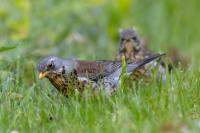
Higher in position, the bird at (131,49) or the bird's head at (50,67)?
the bird at (131,49)

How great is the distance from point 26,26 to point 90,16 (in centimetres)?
153

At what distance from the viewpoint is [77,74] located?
7.37 m

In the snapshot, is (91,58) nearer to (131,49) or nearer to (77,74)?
(131,49)

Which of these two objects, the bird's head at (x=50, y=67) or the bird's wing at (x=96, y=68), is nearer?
the bird's head at (x=50, y=67)

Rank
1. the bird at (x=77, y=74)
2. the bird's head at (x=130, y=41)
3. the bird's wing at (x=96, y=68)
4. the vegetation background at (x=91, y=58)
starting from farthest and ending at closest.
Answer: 1. the bird's head at (x=130, y=41)
2. the bird's wing at (x=96, y=68)
3. the bird at (x=77, y=74)
4. the vegetation background at (x=91, y=58)

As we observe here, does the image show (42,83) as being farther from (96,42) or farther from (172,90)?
(96,42)

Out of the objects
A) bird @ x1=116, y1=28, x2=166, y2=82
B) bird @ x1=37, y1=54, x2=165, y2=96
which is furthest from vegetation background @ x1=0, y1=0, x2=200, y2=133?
bird @ x1=116, y1=28, x2=166, y2=82

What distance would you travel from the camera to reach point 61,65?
290 inches

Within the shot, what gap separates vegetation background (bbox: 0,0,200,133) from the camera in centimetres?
592

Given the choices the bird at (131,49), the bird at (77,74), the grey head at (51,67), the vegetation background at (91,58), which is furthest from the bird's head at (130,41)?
the grey head at (51,67)

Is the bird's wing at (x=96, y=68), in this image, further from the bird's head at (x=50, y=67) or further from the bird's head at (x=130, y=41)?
the bird's head at (x=130, y=41)

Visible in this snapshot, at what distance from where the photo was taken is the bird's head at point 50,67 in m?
7.29

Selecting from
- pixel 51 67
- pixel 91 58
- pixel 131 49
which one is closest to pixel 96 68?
pixel 51 67

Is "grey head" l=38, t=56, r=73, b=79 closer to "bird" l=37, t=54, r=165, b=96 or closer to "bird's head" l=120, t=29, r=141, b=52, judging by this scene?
"bird" l=37, t=54, r=165, b=96
